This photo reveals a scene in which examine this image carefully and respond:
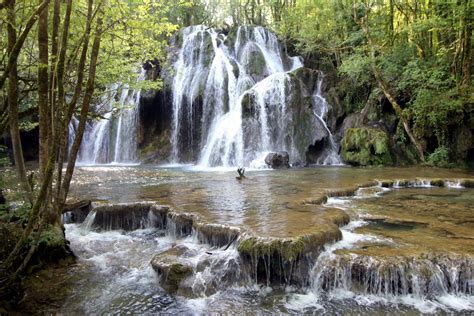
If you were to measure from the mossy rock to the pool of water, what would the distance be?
6542mm

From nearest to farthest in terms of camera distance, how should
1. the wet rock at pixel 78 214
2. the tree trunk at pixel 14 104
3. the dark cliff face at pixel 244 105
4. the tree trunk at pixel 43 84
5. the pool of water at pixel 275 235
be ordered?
the tree trunk at pixel 14 104
the tree trunk at pixel 43 84
the pool of water at pixel 275 235
the wet rock at pixel 78 214
the dark cliff face at pixel 244 105

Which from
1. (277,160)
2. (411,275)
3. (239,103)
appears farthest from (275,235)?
(239,103)

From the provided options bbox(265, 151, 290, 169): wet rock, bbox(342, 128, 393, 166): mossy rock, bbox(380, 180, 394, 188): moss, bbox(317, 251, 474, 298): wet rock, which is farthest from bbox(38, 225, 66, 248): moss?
bbox(342, 128, 393, 166): mossy rock

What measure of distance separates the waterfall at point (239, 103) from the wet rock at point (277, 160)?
3.64 ft

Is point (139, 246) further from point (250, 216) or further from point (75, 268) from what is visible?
point (250, 216)

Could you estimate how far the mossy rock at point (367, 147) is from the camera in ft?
55.1

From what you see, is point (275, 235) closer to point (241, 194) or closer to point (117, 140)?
point (241, 194)

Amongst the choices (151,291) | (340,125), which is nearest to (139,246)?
(151,291)

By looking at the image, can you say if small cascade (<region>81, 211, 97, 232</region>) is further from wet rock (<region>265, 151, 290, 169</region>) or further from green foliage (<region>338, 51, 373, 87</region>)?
green foliage (<region>338, 51, 373, 87</region>)

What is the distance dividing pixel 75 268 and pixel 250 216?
10.8ft

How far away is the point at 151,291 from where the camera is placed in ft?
18.0

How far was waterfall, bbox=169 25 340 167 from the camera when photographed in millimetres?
19578

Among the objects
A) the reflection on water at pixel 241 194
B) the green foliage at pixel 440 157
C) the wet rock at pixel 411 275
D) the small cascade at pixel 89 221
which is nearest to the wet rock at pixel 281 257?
the reflection on water at pixel 241 194

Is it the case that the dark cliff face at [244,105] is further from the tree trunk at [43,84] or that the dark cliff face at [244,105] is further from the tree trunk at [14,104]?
the tree trunk at [14,104]
